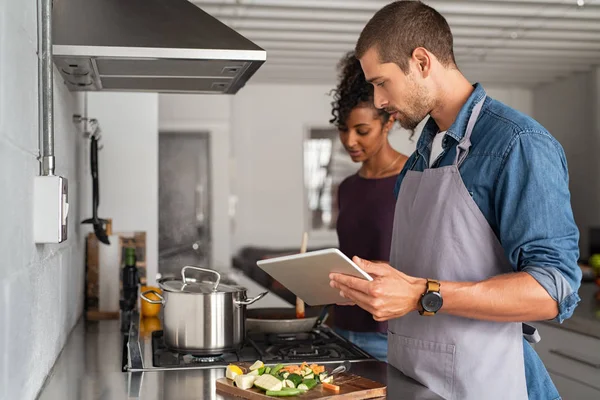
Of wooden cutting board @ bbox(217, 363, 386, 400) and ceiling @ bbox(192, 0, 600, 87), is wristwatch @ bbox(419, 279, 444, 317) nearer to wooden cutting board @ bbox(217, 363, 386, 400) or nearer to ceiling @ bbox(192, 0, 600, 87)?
wooden cutting board @ bbox(217, 363, 386, 400)

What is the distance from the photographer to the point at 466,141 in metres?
1.76

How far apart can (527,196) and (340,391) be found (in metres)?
0.58

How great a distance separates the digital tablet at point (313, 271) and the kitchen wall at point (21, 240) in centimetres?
51

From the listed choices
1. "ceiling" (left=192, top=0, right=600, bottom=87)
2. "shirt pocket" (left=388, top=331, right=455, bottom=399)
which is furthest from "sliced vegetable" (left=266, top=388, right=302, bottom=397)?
"ceiling" (left=192, top=0, right=600, bottom=87)

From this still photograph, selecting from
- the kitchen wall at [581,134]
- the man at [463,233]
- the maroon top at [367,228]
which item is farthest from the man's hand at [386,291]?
the kitchen wall at [581,134]

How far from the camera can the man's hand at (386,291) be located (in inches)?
62.2

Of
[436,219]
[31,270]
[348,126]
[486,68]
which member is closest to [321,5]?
[348,126]

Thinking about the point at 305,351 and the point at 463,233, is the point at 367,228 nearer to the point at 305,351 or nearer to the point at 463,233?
the point at 305,351

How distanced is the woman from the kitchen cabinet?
893mm

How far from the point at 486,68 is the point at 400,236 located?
6.06m

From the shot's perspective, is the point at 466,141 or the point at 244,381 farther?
the point at 466,141

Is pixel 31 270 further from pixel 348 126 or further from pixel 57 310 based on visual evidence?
pixel 348 126

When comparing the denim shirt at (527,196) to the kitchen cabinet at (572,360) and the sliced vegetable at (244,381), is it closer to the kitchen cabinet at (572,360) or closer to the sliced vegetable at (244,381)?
the sliced vegetable at (244,381)

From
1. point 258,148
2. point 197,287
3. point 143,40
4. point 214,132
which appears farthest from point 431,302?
point 258,148
